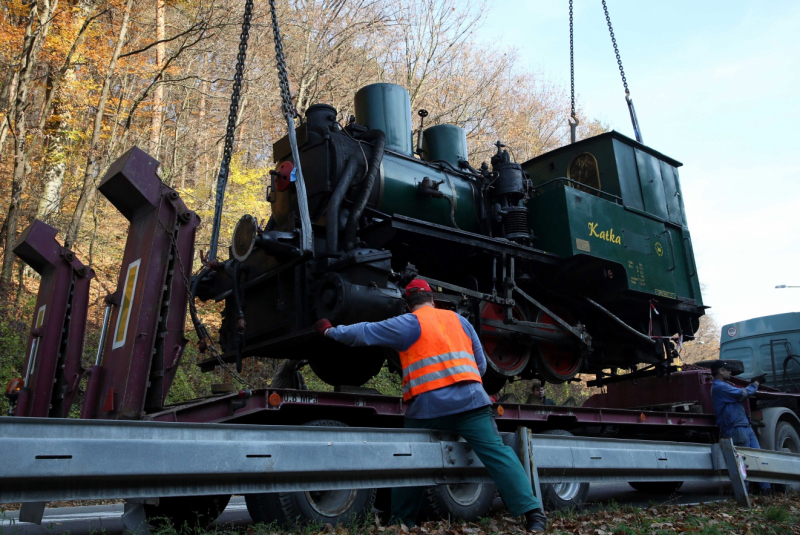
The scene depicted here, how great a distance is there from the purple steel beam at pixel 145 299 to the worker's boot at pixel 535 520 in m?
2.43

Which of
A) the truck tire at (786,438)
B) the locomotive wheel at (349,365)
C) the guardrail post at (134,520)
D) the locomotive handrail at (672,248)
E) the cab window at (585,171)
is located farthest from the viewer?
the locomotive handrail at (672,248)

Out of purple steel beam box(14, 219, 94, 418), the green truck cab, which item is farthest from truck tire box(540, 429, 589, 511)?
the green truck cab

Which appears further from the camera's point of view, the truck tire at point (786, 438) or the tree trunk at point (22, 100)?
the tree trunk at point (22, 100)

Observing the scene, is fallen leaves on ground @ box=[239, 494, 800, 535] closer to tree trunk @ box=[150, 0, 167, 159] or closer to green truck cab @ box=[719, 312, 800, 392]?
green truck cab @ box=[719, 312, 800, 392]

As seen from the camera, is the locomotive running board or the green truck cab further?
the green truck cab

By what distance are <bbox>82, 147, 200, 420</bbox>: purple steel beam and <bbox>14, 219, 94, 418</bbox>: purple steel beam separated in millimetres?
1245

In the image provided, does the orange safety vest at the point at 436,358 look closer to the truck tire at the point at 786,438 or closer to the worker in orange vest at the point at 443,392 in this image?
the worker in orange vest at the point at 443,392

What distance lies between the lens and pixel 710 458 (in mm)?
5617

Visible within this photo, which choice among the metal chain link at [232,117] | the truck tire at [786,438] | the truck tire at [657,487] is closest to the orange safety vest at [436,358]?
the metal chain link at [232,117]

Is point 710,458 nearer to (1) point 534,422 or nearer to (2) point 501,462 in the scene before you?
(1) point 534,422

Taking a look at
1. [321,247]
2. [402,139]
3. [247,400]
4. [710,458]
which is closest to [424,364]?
[247,400]

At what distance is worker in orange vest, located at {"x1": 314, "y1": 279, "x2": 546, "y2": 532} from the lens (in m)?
3.92

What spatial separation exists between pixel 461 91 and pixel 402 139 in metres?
14.4

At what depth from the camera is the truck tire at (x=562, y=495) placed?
223 inches
